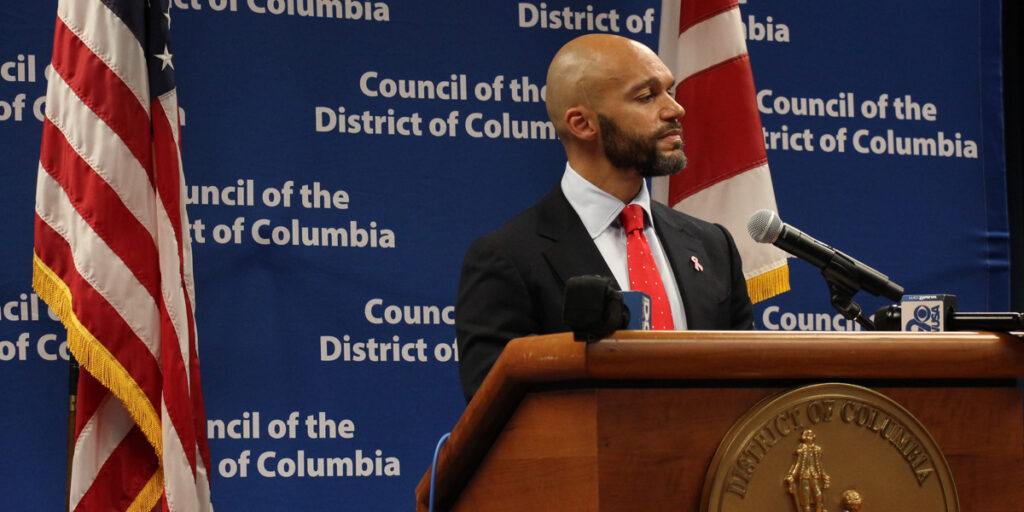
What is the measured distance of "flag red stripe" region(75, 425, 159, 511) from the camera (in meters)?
3.04

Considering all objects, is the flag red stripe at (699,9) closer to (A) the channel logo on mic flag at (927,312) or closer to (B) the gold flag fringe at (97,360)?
(B) the gold flag fringe at (97,360)

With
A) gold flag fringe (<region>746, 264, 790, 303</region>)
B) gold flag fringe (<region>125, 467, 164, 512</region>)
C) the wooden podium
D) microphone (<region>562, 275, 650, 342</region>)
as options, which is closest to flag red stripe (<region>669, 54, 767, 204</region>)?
gold flag fringe (<region>746, 264, 790, 303</region>)

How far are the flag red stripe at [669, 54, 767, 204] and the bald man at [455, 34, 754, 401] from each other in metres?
1.31

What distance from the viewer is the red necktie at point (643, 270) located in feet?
7.11

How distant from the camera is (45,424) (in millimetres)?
3396

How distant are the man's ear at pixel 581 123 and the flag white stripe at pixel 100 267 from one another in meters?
1.40

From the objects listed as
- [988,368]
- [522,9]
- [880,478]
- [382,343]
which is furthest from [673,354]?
[522,9]

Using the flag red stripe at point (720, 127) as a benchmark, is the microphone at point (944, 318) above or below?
below

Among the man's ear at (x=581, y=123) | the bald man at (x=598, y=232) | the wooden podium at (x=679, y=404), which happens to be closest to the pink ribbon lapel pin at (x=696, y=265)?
the bald man at (x=598, y=232)

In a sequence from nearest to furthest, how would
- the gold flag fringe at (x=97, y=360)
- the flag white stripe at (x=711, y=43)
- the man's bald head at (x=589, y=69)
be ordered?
the man's bald head at (x=589, y=69), the gold flag fringe at (x=97, y=360), the flag white stripe at (x=711, y=43)

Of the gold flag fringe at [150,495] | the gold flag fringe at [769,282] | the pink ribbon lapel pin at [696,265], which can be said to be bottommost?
the gold flag fringe at [150,495]

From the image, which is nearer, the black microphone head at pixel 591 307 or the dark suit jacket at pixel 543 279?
the black microphone head at pixel 591 307

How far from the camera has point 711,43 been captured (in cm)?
379

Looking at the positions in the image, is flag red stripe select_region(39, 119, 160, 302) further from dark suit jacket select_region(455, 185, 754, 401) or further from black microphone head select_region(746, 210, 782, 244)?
black microphone head select_region(746, 210, 782, 244)
